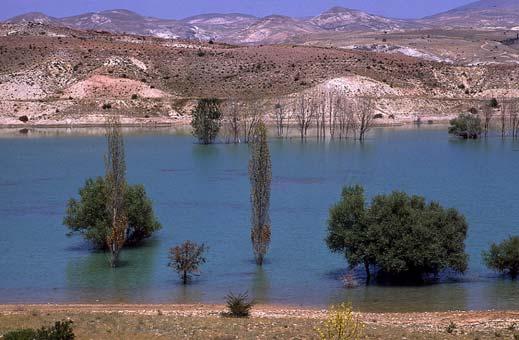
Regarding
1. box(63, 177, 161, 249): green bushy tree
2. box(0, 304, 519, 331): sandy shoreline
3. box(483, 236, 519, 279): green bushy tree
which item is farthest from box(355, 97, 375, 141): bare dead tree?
box(0, 304, 519, 331): sandy shoreline

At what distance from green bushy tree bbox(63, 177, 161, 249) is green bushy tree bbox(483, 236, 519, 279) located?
45.1ft

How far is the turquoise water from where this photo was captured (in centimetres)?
2662

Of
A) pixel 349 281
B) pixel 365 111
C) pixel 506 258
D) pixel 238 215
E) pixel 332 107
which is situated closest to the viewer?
pixel 349 281

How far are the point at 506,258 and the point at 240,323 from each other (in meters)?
11.5

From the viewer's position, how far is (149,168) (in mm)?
62531

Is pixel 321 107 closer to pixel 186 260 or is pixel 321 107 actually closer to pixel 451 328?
pixel 186 260

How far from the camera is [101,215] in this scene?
1308 inches

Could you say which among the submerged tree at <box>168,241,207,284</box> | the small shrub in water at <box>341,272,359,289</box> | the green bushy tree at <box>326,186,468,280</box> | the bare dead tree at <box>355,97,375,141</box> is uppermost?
the bare dead tree at <box>355,97,375,141</box>

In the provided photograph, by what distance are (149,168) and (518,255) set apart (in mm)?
38972

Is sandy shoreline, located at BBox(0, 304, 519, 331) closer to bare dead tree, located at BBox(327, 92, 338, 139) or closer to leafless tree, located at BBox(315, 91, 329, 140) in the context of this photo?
bare dead tree, located at BBox(327, 92, 338, 139)

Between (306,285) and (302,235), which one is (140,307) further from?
(302,235)

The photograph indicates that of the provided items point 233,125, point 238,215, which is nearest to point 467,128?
point 233,125

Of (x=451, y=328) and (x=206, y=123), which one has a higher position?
(x=206, y=123)

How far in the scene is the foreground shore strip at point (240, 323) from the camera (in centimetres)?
1808
